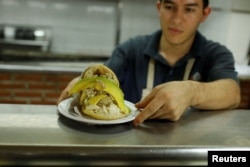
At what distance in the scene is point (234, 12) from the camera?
10.3 feet

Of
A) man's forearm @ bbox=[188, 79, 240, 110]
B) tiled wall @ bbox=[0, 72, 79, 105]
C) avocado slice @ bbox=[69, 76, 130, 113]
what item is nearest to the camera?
avocado slice @ bbox=[69, 76, 130, 113]

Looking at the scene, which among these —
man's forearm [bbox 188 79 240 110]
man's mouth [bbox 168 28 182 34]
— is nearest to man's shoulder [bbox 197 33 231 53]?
man's mouth [bbox 168 28 182 34]

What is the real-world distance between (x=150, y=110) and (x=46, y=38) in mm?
2805

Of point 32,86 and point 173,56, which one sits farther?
point 32,86

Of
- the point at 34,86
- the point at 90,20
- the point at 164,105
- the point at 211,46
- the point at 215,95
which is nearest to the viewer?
the point at 164,105

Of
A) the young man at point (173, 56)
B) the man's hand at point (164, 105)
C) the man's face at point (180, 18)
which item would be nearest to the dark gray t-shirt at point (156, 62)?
the young man at point (173, 56)

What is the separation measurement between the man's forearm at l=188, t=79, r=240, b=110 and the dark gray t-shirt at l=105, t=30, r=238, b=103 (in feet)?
1.20

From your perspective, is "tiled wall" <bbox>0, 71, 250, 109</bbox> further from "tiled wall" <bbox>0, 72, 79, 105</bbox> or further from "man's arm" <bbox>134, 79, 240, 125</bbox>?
"man's arm" <bbox>134, 79, 240, 125</bbox>

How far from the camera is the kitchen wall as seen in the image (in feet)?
11.4

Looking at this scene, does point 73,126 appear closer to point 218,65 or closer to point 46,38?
point 218,65

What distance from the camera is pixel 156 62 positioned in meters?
1.68

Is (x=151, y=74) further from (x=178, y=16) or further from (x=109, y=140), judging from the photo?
(x=109, y=140)

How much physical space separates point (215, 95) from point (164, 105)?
11.2 inches

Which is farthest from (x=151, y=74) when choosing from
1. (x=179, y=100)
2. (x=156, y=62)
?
(x=179, y=100)
